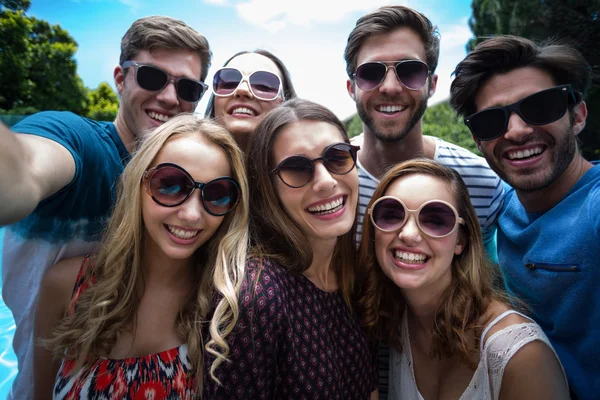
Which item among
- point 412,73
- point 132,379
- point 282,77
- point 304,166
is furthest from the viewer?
point 282,77

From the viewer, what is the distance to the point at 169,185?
1897mm

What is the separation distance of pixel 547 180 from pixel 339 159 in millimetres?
1335

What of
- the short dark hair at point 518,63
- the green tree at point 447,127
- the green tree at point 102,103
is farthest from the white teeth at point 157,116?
the green tree at point 102,103

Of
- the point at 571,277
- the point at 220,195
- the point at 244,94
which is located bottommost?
the point at 571,277

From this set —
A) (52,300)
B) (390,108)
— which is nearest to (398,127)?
(390,108)

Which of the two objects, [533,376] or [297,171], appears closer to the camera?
[533,376]

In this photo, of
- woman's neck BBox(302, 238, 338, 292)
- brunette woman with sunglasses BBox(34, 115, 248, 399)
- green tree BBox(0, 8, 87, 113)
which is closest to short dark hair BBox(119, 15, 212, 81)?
brunette woman with sunglasses BBox(34, 115, 248, 399)

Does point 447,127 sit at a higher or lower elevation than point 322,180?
lower

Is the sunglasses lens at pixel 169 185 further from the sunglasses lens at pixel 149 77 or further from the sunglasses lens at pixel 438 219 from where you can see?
the sunglasses lens at pixel 438 219

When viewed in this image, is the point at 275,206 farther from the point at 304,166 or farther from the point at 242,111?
the point at 242,111

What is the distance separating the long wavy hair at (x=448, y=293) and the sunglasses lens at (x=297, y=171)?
0.57 meters

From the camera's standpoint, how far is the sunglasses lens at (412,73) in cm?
295

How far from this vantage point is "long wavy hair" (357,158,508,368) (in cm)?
205

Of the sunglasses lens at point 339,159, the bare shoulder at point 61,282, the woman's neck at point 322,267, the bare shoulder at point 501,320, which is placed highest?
the sunglasses lens at point 339,159
